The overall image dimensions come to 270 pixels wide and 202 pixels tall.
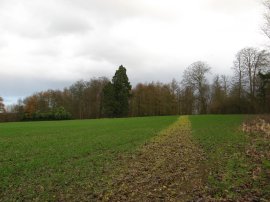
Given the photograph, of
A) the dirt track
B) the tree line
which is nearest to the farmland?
the dirt track

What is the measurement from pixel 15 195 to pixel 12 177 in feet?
9.02

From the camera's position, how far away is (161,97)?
10225 centimetres

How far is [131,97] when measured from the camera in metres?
101

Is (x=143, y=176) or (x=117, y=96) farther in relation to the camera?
(x=117, y=96)

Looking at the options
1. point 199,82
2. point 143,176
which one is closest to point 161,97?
point 199,82

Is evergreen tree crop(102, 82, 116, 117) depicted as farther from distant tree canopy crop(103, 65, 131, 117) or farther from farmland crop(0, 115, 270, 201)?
farmland crop(0, 115, 270, 201)

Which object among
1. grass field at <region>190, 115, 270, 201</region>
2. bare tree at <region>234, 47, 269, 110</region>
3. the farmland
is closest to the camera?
grass field at <region>190, 115, 270, 201</region>

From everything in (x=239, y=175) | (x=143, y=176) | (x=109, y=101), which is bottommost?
(x=143, y=176)

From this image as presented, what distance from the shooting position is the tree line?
78438 millimetres

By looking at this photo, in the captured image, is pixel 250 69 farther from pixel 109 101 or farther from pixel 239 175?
pixel 239 175

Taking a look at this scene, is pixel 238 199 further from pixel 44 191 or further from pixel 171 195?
pixel 44 191

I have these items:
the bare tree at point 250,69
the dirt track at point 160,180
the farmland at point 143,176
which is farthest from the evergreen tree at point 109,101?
the dirt track at point 160,180

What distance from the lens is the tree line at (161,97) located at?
257 ft

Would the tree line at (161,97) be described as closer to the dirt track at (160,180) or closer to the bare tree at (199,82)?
the bare tree at (199,82)
